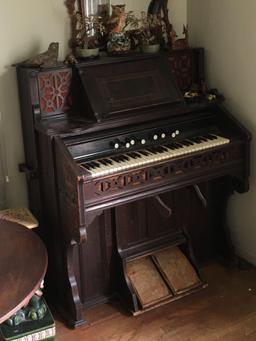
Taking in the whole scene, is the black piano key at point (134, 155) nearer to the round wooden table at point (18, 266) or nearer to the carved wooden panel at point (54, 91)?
the carved wooden panel at point (54, 91)

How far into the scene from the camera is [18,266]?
1648mm

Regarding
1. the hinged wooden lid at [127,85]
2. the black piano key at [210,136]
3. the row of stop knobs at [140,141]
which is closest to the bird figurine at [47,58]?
the hinged wooden lid at [127,85]

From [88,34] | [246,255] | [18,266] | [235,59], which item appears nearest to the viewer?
[18,266]

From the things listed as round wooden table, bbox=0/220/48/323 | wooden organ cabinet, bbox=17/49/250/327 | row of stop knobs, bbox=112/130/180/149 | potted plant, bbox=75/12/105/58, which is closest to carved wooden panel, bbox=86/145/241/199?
wooden organ cabinet, bbox=17/49/250/327

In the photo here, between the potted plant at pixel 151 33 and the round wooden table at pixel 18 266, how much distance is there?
1.37 meters

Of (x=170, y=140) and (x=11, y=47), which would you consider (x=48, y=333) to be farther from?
(x=11, y=47)

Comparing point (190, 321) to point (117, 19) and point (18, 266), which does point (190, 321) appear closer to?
point (18, 266)

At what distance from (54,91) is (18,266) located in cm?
120

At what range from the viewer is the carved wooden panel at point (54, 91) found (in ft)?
8.46

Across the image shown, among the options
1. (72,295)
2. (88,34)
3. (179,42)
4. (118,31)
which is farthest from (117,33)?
(72,295)

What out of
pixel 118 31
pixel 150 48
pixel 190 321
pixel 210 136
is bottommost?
pixel 190 321

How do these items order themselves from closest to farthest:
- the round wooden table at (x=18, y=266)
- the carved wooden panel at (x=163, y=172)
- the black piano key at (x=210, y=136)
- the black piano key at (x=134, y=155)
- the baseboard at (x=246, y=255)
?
the round wooden table at (x=18, y=266) < the carved wooden panel at (x=163, y=172) < the black piano key at (x=134, y=155) < the black piano key at (x=210, y=136) < the baseboard at (x=246, y=255)

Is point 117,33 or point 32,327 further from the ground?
point 117,33

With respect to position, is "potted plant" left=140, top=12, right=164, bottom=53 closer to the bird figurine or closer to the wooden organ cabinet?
the wooden organ cabinet
